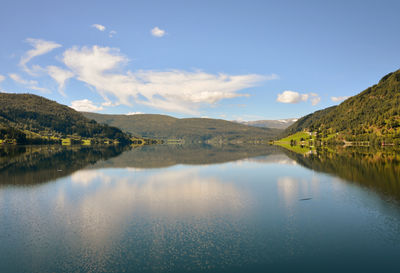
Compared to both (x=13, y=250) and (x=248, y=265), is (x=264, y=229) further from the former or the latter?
(x=13, y=250)

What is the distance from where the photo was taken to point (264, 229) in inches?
1331

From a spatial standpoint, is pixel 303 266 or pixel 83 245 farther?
pixel 83 245

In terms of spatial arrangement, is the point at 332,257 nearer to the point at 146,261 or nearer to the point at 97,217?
the point at 146,261

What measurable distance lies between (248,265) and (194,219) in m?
14.2

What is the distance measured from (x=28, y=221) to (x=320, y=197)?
172ft

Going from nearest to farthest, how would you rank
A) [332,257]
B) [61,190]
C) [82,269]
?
[82,269]
[332,257]
[61,190]

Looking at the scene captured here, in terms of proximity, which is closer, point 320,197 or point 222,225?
point 222,225

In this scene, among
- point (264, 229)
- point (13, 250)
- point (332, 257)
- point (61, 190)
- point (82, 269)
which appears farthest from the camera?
point (61, 190)

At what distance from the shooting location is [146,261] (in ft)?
83.2

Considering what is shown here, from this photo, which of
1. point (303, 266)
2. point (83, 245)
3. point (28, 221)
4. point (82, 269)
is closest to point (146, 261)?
point (82, 269)

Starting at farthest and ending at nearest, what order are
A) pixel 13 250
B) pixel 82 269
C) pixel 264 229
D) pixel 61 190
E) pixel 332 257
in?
1. pixel 61 190
2. pixel 264 229
3. pixel 13 250
4. pixel 332 257
5. pixel 82 269

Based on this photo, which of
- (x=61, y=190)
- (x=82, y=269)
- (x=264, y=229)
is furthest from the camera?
(x=61, y=190)

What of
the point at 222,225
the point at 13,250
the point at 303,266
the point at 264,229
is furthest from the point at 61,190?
the point at 303,266

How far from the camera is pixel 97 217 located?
3950cm
